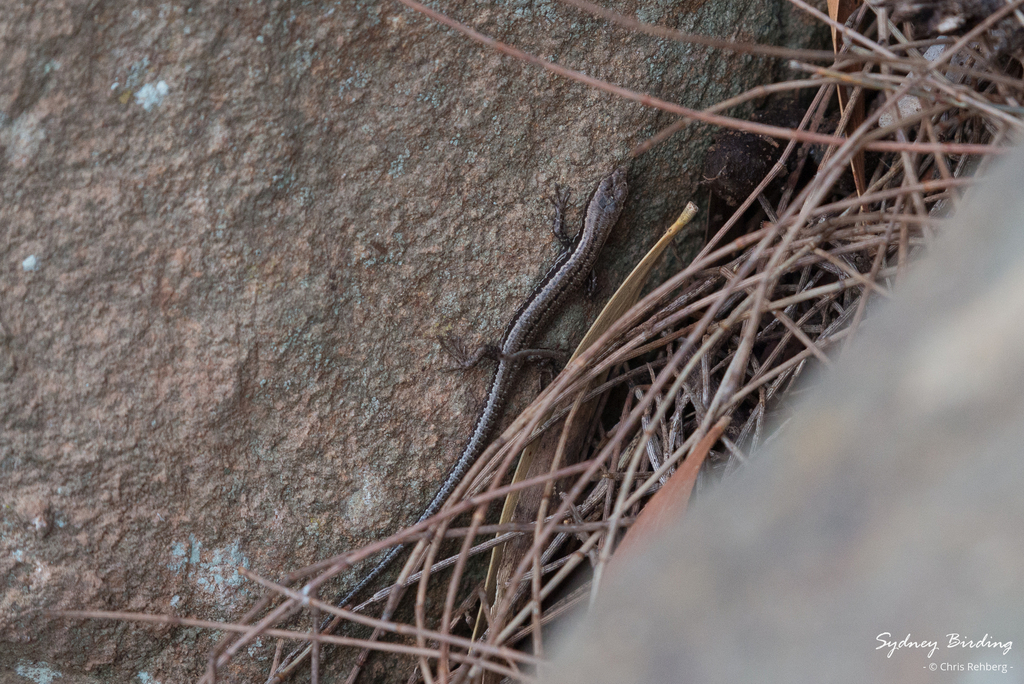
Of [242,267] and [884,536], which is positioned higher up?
[242,267]

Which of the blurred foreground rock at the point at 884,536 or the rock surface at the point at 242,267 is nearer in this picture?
the blurred foreground rock at the point at 884,536

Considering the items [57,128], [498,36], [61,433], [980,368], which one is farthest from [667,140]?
[61,433]

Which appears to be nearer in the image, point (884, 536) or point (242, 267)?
point (884, 536)

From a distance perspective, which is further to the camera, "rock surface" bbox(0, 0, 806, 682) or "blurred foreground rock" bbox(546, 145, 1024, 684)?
"rock surface" bbox(0, 0, 806, 682)
